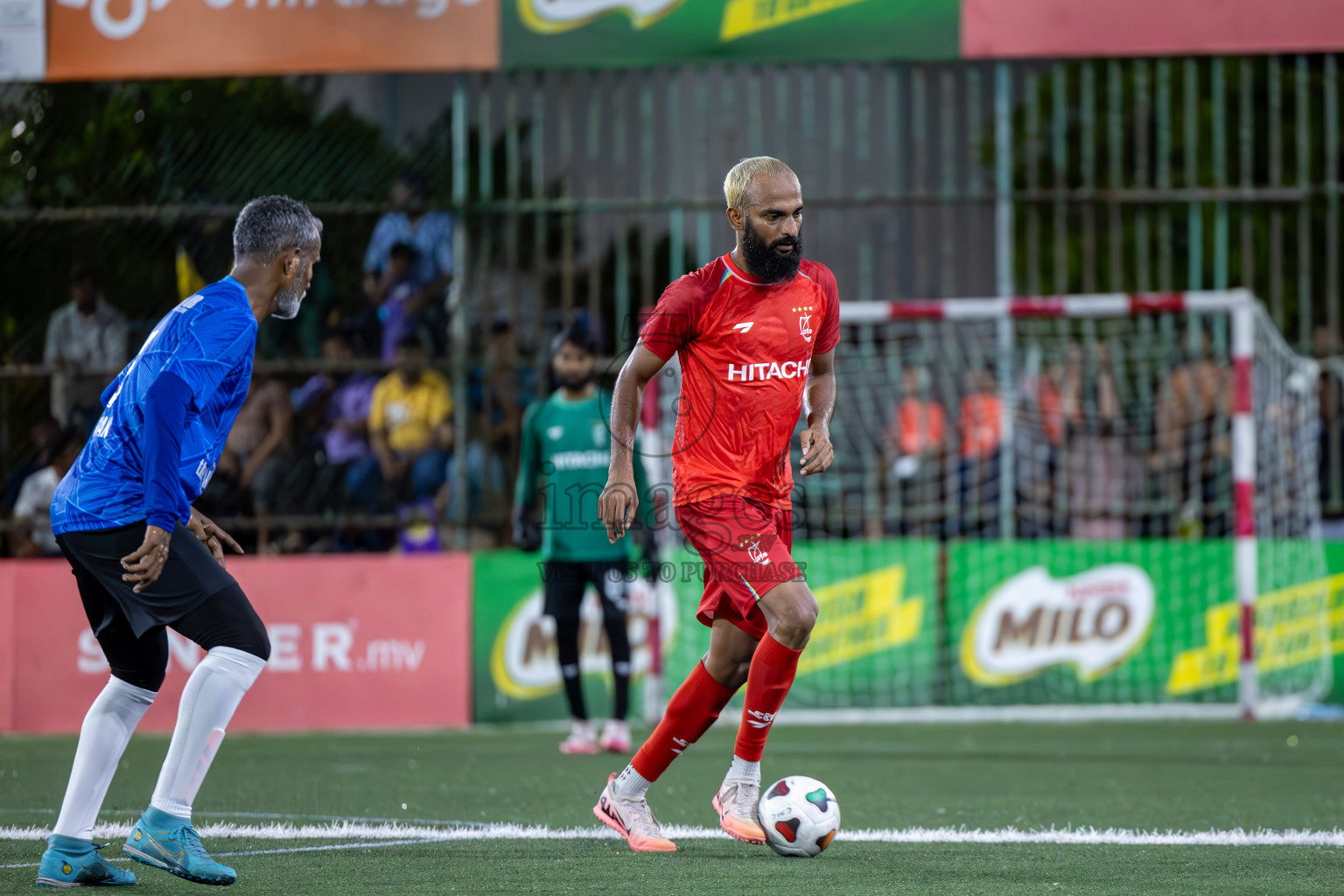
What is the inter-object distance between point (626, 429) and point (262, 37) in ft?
23.4

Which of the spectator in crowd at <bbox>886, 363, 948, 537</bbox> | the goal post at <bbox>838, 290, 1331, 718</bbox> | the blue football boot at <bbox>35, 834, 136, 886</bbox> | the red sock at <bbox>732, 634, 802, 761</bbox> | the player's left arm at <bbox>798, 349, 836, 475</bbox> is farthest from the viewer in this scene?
the spectator in crowd at <bbox>886, 363, 948, 537</bbox>

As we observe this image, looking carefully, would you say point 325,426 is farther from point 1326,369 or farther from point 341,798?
point 1326,369

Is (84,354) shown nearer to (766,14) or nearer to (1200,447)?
(766,14)

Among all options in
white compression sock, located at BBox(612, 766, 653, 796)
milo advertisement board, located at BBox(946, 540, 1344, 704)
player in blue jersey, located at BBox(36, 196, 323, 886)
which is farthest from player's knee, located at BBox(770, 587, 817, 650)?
milo advertisement board, located at BBox(946, 540, 1344, 704)

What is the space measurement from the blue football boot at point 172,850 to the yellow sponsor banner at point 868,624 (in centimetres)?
686

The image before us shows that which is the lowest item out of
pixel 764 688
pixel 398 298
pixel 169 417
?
pixel 764 688

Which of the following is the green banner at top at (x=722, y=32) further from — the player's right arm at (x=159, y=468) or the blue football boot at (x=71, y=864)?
the blue football boot at (x=71, y=864)

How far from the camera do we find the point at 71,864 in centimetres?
452

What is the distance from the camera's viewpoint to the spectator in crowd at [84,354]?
11.1 meters

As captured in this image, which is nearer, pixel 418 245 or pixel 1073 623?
pixel 1073 623

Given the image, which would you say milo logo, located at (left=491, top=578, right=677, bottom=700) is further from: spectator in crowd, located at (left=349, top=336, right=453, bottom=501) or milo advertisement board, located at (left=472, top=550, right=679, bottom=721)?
spectator in crowd, located at (left=349, top=336, right=453, bottom=501)

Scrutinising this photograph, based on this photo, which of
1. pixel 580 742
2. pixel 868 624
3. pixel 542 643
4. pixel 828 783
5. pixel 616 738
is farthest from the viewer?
pixel 868 624

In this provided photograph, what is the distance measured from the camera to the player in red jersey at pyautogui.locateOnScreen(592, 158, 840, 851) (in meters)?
5.23

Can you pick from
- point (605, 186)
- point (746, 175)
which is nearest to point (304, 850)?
point (746, 175)
